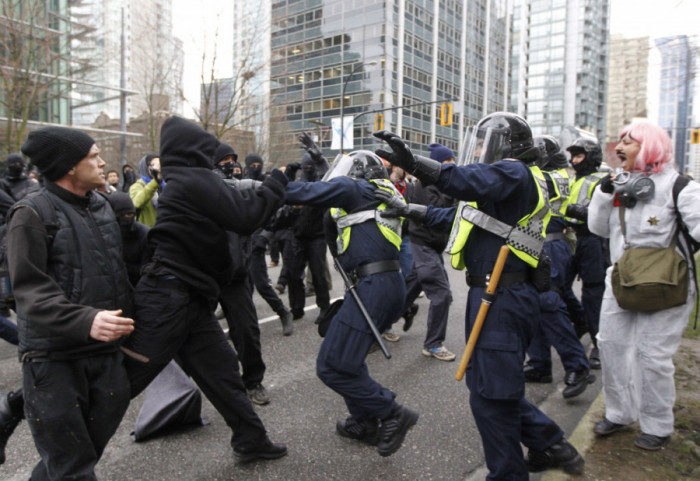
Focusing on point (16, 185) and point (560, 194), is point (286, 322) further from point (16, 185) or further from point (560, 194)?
point (16, 185)

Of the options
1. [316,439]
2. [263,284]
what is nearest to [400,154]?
[316,439]

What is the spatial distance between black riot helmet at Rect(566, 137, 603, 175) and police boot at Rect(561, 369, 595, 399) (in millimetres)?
2046

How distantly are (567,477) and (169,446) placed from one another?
238 centimetres

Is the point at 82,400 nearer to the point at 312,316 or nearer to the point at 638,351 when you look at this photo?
the point at 638,351

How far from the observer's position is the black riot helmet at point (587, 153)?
504 cm

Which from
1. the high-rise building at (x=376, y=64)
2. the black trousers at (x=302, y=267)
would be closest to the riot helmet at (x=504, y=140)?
the black trousers at (x=302, y=267)

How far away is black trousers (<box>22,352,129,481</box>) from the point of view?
2094 millimetres

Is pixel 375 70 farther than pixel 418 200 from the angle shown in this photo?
Yes

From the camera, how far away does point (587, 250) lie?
15.8ft

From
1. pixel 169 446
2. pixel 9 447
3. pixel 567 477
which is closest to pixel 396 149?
pixel 567 477

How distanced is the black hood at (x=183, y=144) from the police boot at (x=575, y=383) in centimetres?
333

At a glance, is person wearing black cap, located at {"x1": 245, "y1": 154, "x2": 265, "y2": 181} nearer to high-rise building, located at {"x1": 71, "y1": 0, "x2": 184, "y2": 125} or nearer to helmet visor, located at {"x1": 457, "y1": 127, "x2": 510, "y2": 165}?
helmet visor, located at {"x1": 457, "y1": 127, "x2": 510, "y2": 165}

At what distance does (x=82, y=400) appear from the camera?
7.13 ft

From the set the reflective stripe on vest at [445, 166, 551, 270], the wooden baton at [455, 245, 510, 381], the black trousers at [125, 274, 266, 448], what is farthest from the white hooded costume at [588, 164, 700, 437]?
the black trousers at [125, 274, 266, 448]
